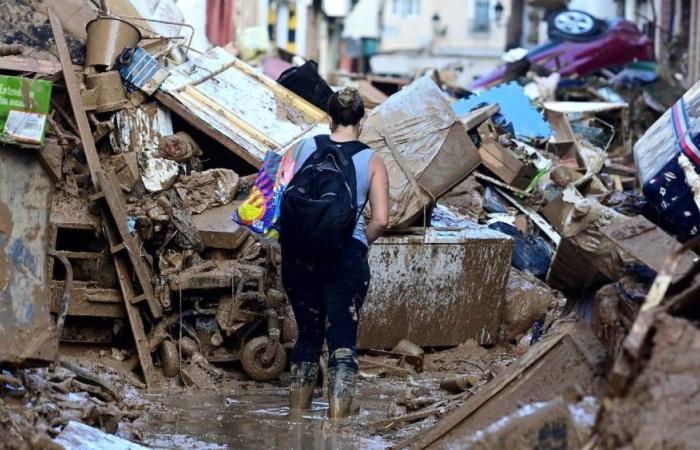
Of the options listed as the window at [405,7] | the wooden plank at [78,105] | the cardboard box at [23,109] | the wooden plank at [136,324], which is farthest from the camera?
the window at [405,7]

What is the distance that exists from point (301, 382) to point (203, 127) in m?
2.74

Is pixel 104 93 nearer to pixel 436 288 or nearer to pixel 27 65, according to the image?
pixel 27 65

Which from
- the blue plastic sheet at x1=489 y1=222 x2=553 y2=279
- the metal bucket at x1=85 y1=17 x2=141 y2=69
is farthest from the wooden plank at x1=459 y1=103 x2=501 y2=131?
the metal bucket at x1=85 y1=17 x2=141 y2=69

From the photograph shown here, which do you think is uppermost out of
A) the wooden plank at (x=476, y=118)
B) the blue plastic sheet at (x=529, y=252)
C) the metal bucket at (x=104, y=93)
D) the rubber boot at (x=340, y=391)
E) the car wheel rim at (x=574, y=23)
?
the metal bucket at (x=104, y=93)

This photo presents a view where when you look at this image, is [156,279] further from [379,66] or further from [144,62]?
[379,66]

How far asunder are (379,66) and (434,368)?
171ft

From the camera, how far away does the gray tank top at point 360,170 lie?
6.78m

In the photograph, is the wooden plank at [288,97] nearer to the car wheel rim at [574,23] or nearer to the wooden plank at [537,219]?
the wooden plank at [537,219]

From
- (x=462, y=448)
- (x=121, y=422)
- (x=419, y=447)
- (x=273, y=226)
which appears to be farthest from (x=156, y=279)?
(x=462, y=448)

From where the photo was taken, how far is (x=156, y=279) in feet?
27.2

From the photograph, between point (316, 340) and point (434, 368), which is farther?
point (434, 368)

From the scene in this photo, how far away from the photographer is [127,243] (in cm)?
817

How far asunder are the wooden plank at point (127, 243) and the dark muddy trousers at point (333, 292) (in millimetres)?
1450

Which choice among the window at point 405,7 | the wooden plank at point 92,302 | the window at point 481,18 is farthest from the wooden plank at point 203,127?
the window at point 405,7
